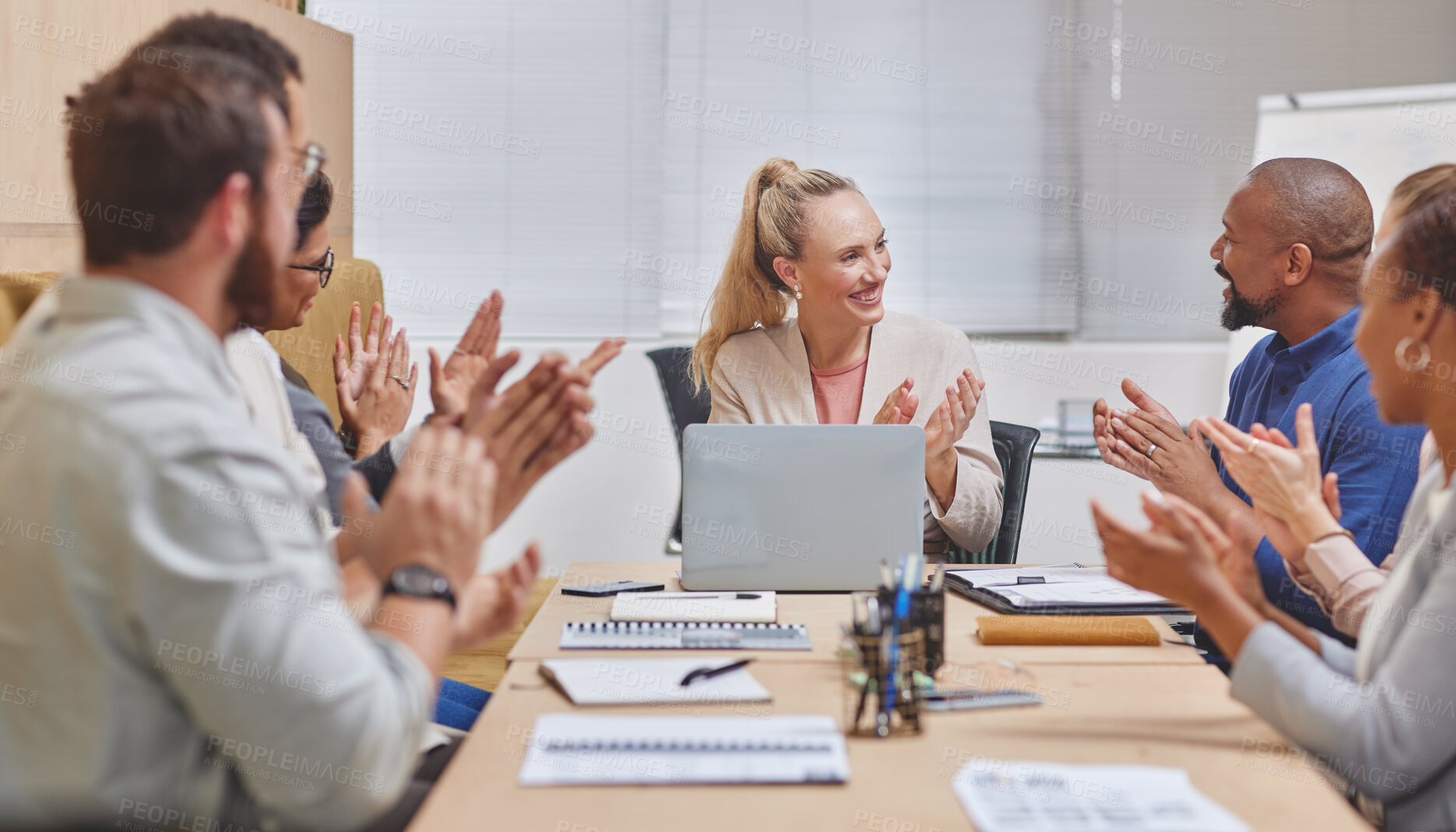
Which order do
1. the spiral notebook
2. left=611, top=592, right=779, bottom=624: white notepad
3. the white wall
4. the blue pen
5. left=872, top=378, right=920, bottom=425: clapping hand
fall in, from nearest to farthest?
the blue pen < the spiral notebook < left=611, top=592, right=779, bottom=624: white notepad < left=872, top=378, right=920, bottom=425: clapping hand < the white wall

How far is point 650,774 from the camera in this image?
1.12 m

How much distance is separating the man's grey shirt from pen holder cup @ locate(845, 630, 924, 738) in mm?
542

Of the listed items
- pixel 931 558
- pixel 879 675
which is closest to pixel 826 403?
pixel 931 558

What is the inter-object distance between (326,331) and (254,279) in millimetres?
2417

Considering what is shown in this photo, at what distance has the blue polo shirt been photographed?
75.5 inches

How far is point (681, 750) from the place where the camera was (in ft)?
3.87

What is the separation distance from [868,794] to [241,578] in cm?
61

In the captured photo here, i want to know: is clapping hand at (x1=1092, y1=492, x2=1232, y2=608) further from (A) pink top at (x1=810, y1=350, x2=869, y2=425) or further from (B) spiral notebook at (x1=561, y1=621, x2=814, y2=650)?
(A) pink top at (x1=810, y1=350, x2=869, y2=425)

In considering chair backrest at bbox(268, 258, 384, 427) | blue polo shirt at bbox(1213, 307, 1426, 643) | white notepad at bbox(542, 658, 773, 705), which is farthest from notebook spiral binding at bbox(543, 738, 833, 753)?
chair backrest at bbox(268, 258, 384, 427)

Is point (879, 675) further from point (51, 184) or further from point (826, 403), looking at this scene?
point (51, 184)

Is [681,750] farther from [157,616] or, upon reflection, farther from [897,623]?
[157,616]

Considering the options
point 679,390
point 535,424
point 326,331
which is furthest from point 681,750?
point 326,331

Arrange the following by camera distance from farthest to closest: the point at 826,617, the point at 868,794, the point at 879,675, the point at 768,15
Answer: the point at 768,15 < the point at 826,617 < the point at 879,675 < the point at 868,794

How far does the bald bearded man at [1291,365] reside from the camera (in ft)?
6.50
